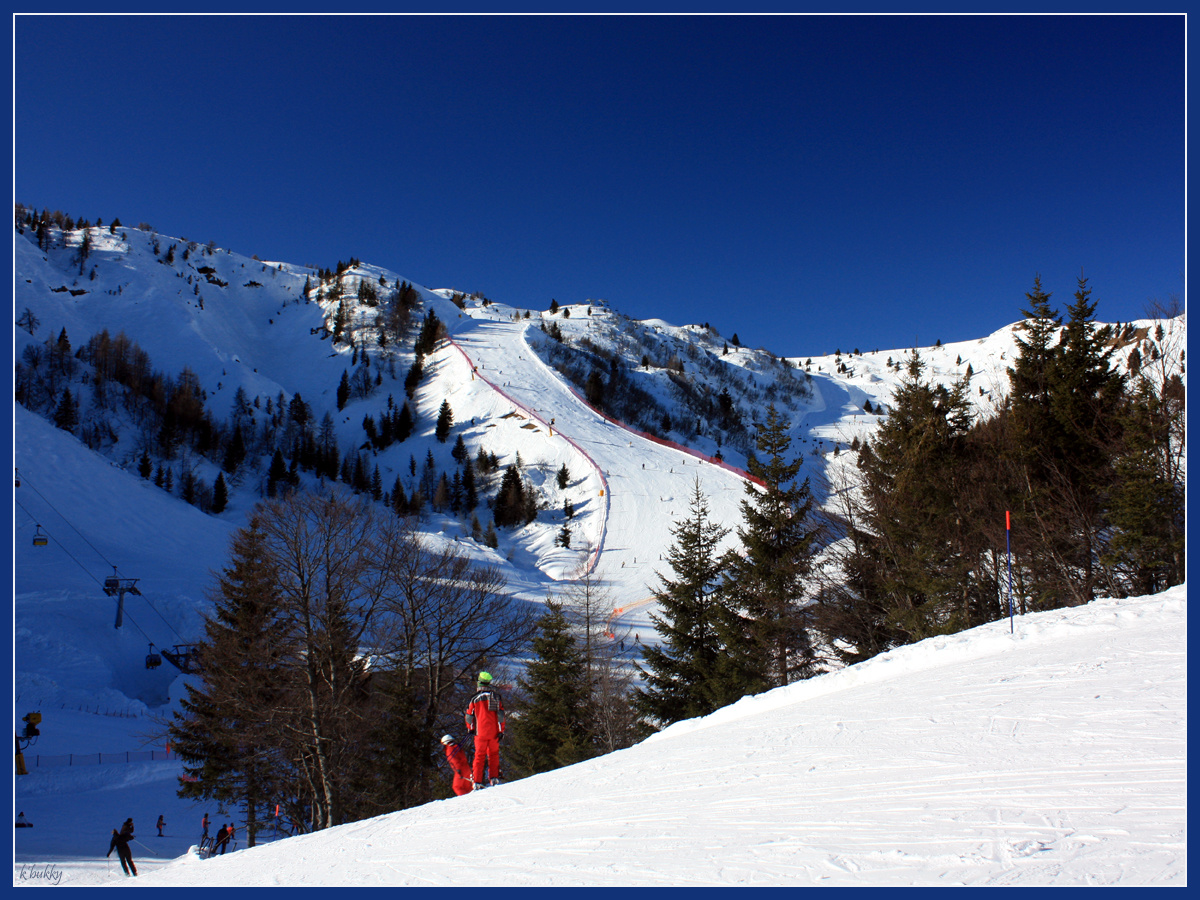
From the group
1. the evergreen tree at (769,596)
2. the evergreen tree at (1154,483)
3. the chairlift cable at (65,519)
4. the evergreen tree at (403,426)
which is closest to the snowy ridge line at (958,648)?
the evergreen tree at (1154,483)

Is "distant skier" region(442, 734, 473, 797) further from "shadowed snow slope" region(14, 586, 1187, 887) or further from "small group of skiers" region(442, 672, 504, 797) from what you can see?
"shadowed snow slope" region(14, 586, 1187, 887)

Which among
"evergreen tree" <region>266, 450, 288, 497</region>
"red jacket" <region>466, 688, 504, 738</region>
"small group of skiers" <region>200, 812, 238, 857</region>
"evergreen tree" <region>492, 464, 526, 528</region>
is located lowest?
"small group of skiers" <region>200, 812, 238, 857</region>

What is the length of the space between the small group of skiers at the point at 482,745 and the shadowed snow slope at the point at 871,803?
1.06m

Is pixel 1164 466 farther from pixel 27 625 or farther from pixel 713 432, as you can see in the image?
pixel 713 432

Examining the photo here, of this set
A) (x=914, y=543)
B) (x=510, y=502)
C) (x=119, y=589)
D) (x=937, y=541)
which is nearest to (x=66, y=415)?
(x=119, y=589)

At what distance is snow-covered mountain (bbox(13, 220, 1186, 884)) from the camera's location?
3.05 m

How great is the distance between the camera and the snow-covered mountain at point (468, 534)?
305cm

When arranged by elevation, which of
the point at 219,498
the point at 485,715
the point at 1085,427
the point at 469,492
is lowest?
the point at 485,715

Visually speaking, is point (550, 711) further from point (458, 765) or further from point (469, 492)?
point (469, 492)

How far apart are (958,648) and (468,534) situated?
42.0 meters

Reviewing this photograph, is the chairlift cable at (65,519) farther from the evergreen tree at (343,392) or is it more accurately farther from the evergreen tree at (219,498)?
the evergreen tree at (343,392)

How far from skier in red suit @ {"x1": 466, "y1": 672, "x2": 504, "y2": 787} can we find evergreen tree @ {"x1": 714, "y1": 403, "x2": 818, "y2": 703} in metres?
8.25

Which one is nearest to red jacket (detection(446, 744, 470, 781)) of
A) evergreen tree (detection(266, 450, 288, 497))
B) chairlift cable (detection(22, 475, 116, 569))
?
chairlift cable (detection(22, 475, 116, 569))

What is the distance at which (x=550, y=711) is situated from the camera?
548 inches
